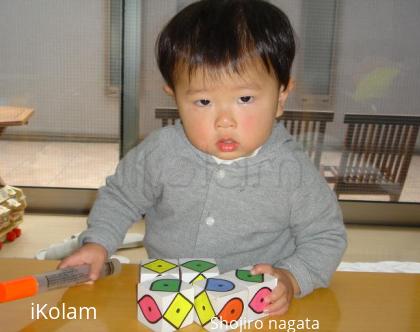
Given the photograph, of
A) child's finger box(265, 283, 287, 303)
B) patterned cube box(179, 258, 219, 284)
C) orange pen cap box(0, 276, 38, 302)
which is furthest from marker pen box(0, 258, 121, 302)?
child's finger box(265, 283, 287, 303)

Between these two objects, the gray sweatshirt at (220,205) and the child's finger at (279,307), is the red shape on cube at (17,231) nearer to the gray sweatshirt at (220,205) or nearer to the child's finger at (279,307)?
the gray sweatshirt at (220,205)

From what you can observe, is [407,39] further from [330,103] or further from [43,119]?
[43,119]

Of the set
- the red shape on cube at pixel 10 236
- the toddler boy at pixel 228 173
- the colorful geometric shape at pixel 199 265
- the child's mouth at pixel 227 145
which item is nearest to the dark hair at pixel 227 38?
the toddler boy at pixel 228 173

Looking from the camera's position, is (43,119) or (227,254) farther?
(43,119)

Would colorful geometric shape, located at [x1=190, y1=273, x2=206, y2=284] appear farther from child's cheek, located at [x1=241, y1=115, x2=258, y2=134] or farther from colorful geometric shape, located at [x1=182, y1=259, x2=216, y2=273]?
child's cheek, located at [x1=241, y1=115, x2=258, y2=134]

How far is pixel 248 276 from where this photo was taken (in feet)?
2.35

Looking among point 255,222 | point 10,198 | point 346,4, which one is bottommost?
point 10,198

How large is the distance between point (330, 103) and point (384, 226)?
2.20 feet

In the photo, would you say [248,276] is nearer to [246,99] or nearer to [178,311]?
[178,311]

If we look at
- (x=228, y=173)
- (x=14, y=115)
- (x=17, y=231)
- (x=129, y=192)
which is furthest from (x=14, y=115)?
(x=228, y=173)

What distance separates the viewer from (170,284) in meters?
0.68

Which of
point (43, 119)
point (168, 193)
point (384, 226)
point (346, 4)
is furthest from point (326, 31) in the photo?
point (168, 193)

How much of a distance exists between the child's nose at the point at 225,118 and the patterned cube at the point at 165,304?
0.84ft

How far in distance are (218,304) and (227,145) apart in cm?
29
